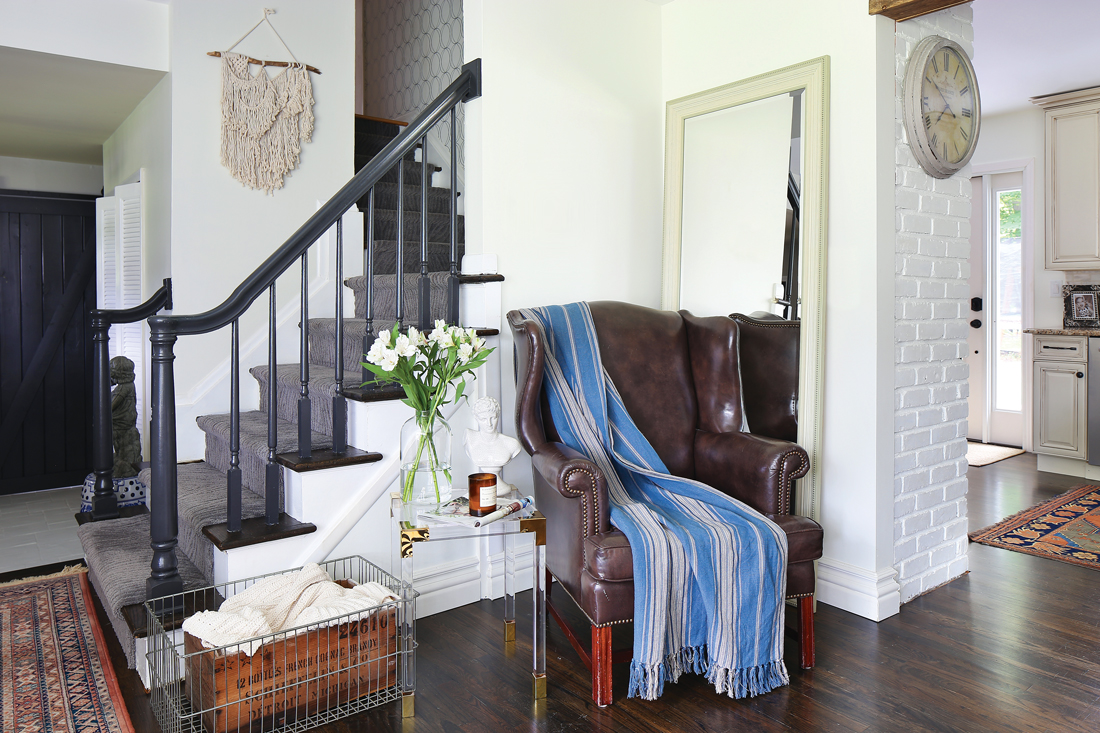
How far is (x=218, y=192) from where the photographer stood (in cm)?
381

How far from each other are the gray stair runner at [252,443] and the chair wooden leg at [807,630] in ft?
5.61

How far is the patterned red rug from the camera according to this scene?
2.04m

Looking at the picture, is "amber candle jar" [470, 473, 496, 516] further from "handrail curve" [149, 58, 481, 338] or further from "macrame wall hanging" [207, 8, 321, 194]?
"macrame wall hanging" [207, 8, 321, 194]

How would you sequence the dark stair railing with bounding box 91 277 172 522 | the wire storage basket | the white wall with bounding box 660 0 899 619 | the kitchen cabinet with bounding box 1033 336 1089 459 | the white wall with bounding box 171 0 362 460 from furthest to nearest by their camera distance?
the kitchen cabinet with bounding box 1033 336 1089 459, the white wall with bounding box 171 0 362 460, the dark stair railing with bounding box 91 277 172 522, the white wall with bounding box 660 0 899 619, the wire storage basket

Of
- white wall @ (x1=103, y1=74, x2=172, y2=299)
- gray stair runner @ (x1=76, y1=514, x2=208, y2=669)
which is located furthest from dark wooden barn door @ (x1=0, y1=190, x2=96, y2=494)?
gray stair runner @ (x1=76, y1=514, x2=208, y2=669)

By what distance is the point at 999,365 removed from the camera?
19.9ft

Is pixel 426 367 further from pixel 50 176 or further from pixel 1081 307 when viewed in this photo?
pixel 1081 307

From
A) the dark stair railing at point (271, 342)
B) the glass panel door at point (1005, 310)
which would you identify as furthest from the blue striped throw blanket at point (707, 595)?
the glass panel door at point (1005, 310)

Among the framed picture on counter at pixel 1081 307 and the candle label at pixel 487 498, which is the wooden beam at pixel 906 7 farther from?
the framed picture on counter at pixel 1081 307

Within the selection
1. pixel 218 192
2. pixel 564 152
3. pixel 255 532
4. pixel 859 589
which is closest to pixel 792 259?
pixel 564 152

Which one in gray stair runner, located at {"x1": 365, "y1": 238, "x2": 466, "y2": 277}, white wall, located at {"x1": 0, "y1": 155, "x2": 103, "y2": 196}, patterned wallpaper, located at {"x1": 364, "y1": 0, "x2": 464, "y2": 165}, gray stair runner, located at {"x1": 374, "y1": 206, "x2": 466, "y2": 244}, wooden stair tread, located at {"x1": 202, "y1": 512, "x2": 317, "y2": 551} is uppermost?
patterned wallpaper, located at {"x1": 364, "y1": 0, "x2": 464, "y2": 165}

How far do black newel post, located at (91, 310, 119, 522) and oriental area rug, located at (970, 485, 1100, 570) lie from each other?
4.08 metres

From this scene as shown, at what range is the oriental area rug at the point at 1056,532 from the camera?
3375mm

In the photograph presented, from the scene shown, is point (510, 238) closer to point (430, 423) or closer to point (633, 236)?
point (633, 236)
